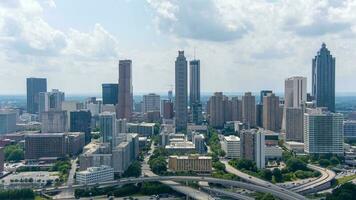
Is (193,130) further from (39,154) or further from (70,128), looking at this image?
(39,154)

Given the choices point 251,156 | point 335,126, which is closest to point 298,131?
point 335,126

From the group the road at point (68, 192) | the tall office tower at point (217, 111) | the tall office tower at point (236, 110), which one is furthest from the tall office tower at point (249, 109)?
the road at point (68, 192)

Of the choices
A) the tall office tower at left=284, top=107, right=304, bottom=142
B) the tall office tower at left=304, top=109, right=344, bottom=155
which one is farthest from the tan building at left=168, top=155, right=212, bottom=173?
the tall office tower at left=284, top=107, right=304, bottom=142

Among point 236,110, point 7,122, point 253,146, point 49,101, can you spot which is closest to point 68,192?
point 253,146

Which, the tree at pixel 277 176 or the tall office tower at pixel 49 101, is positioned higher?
the tall office tower at pixel 49 101

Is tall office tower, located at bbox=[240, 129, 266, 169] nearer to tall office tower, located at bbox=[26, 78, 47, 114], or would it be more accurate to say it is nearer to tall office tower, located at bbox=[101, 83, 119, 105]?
tall office tower, located at bbox=[101, 83, 119, 105]

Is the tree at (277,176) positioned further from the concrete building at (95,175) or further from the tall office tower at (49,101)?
the tall office tower at (49,101)
